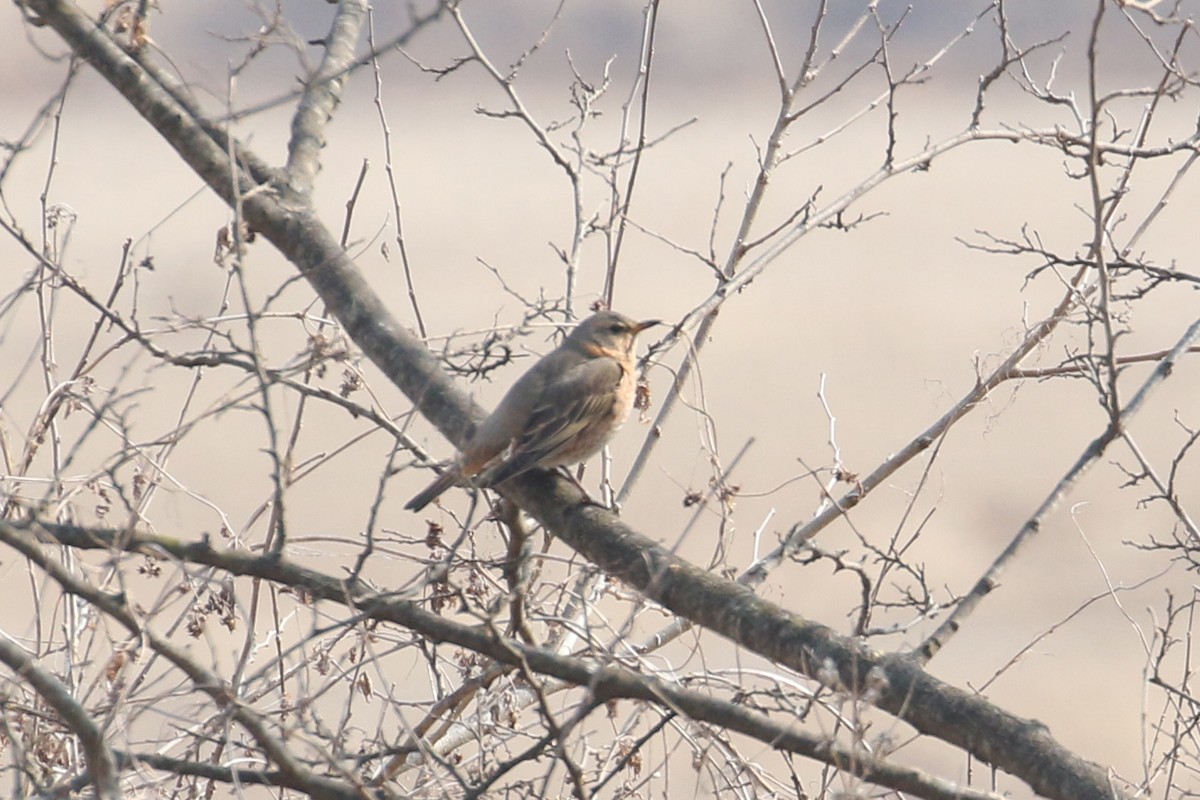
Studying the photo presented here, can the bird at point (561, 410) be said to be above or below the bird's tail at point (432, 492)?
above

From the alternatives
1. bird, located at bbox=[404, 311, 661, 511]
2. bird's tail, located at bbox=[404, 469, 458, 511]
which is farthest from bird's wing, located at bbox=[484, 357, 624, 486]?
bird's tail, located at bbox=[404, 469, 458, 511]

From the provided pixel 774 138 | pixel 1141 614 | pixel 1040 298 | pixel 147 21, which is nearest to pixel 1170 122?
pixel 1040 298

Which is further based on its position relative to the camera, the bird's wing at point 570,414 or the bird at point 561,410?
the bird's wing at point 570,414

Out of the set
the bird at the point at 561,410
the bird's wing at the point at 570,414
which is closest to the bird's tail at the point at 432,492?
the bird at the point at 561,410

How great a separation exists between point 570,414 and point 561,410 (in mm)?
39

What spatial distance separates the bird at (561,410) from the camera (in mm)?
4828

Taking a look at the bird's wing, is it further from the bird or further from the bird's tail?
the bird's tail

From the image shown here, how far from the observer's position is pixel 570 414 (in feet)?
18.2

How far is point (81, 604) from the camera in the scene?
479cm

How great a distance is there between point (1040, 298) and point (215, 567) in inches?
Result: 773

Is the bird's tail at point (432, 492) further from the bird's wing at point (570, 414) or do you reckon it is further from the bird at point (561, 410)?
the bird's wing at point (570, 414)

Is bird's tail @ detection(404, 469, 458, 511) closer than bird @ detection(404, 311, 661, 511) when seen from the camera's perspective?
No

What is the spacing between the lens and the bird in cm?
483

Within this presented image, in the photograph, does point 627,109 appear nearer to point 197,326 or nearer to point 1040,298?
point 197,326
